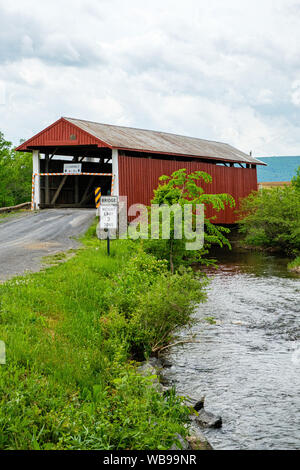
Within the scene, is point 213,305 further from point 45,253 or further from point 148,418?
point 148,418

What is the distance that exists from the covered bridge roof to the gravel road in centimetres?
326

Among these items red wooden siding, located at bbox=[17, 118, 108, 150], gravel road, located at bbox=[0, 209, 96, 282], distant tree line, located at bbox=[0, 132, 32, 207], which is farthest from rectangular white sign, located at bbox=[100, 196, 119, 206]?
distant tree line, located at bbox=[0, 132, 32, 207]

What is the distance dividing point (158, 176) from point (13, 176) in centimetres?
2539

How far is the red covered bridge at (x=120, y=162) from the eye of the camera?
20.0 metres

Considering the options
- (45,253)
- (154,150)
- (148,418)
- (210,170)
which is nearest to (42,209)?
(154,150)

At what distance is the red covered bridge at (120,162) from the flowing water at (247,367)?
9825 mm

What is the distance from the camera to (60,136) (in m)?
20.6

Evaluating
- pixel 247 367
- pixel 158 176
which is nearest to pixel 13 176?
pixel 158 176

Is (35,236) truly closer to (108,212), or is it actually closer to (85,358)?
(108,212)

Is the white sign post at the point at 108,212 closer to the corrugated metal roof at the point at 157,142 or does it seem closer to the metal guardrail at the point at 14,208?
the corrugated metal roof at the point at 157,142

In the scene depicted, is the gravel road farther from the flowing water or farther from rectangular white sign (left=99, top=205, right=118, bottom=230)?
the flowing water

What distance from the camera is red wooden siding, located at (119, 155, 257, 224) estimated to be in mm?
20000

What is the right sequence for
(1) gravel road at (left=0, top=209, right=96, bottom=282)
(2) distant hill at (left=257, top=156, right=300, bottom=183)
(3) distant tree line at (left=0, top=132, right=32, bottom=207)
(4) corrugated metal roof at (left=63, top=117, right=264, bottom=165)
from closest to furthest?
(1) gravel road at (left=0, top=209, right=96, bottom=282)
(4) corrugated metal roof at (left=63, top=117, right=264, bottom=165)
(3) distant tree line at (left=0, top=132, right=32, bottom=207)
(2) distant hill at (left=257, top=156, right=300, bottom=183)
